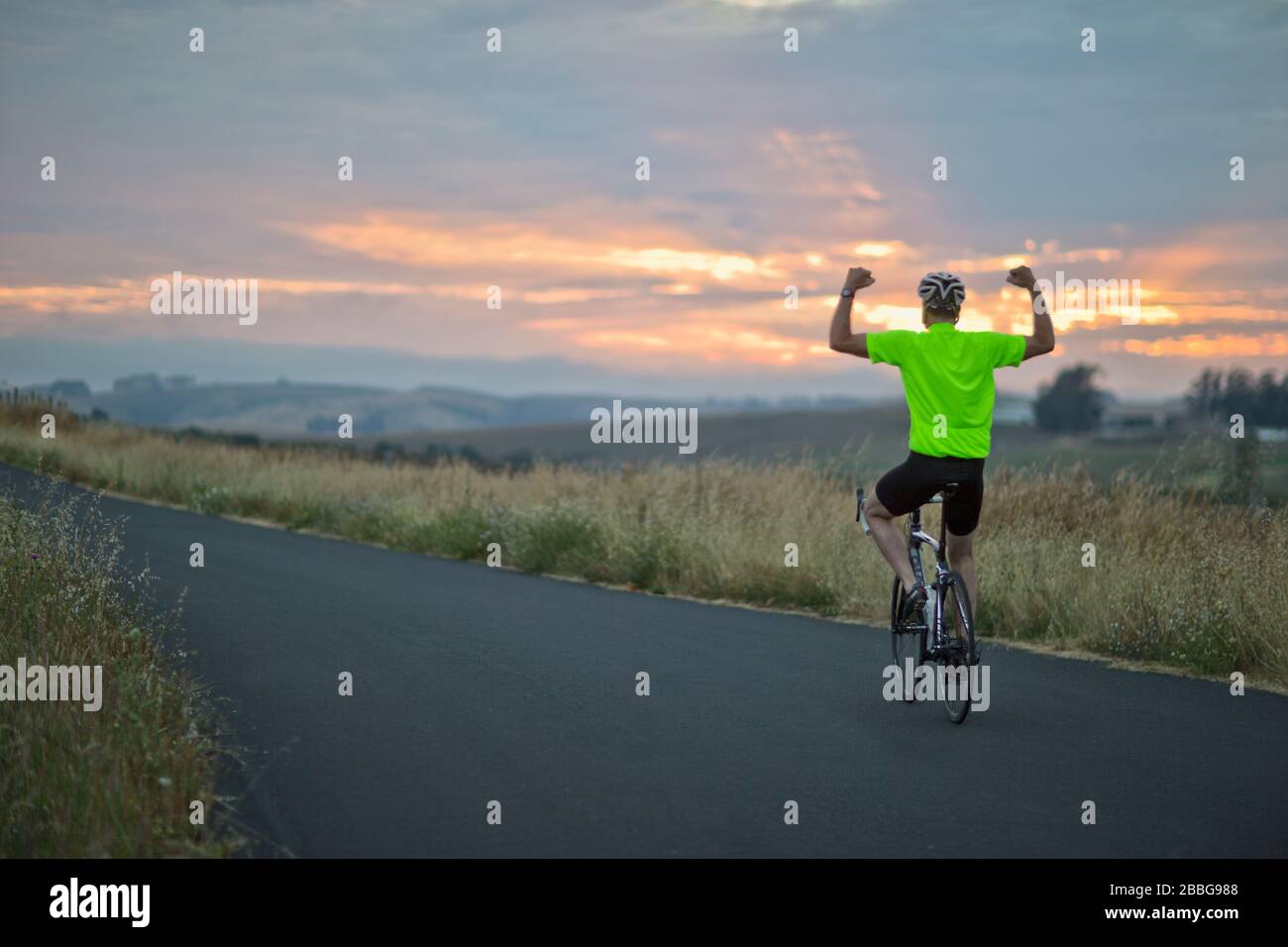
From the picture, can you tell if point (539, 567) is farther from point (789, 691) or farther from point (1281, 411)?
point (1281, 411)

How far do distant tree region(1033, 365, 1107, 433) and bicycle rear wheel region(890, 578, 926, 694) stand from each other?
114019mm

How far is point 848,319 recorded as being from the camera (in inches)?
323

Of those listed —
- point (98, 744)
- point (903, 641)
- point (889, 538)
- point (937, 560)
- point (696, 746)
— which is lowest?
point (696, 746)

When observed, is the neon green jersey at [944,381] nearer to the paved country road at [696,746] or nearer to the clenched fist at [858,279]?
the clenched fist at [858,279]

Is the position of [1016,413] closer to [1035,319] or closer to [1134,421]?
[1134,421]

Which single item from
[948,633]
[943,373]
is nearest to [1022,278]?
[943,373]

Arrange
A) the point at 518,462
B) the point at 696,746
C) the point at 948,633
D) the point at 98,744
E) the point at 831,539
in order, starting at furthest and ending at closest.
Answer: the point at 518,462, the point at 831,539, the point at 948,633, the point at 696,746, the point at 98,744

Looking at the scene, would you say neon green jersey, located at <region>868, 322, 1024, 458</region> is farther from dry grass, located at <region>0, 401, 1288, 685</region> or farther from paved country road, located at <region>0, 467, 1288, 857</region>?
dry grass, located at <region>0, 401, 1288, 685</region>

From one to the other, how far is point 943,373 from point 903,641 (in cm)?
222

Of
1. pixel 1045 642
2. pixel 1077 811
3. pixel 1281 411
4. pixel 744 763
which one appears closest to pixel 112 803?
pixel 744 763

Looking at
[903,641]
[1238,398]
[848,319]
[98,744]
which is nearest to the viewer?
[98,744]

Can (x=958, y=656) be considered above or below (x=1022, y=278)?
below

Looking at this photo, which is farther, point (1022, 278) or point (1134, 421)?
point (1134, 421)

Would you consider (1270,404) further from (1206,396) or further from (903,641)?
(903,641)
